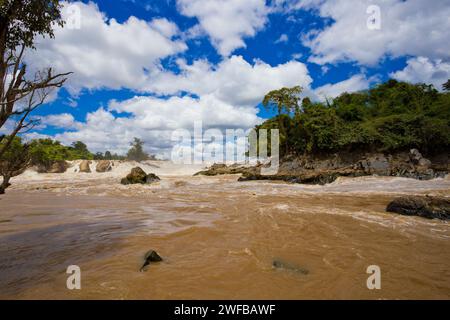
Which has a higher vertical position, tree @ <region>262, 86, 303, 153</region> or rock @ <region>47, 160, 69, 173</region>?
tree @ <region>262, 86, 303, 153</region>

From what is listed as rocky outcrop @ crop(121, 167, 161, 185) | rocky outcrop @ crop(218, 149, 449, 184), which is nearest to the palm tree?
rocky outcrop @ crop(218, 149, 449, 184)

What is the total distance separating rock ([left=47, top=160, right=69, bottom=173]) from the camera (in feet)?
118

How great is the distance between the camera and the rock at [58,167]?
36.1m

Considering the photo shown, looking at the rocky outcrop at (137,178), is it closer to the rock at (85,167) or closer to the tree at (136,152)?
the rock at (85,167)

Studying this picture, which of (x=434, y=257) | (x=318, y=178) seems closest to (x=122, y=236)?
(x=434, y=257)

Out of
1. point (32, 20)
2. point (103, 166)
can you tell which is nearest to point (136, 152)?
point (103, 166)

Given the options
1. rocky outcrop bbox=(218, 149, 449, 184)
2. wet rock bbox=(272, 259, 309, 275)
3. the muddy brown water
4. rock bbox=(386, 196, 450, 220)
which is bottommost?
the muddy brown water

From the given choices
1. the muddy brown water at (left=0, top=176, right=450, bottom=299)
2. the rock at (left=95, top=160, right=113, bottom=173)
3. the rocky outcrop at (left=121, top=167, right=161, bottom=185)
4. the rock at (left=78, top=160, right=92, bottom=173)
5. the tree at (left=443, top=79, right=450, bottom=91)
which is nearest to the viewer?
the muddy brown water at (left=0, top=176, right=450, bottom=299)

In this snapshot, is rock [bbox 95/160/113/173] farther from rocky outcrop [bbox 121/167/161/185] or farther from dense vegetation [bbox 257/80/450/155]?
dense vegetation [bbox 257/80/450/155]

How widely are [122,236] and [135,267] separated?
1.63 metres

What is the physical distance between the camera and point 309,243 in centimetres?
393

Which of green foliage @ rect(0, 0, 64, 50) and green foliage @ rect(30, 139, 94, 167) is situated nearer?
green foliage @ rect(0, 0, 64, 50)

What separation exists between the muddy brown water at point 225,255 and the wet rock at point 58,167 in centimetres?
3664
